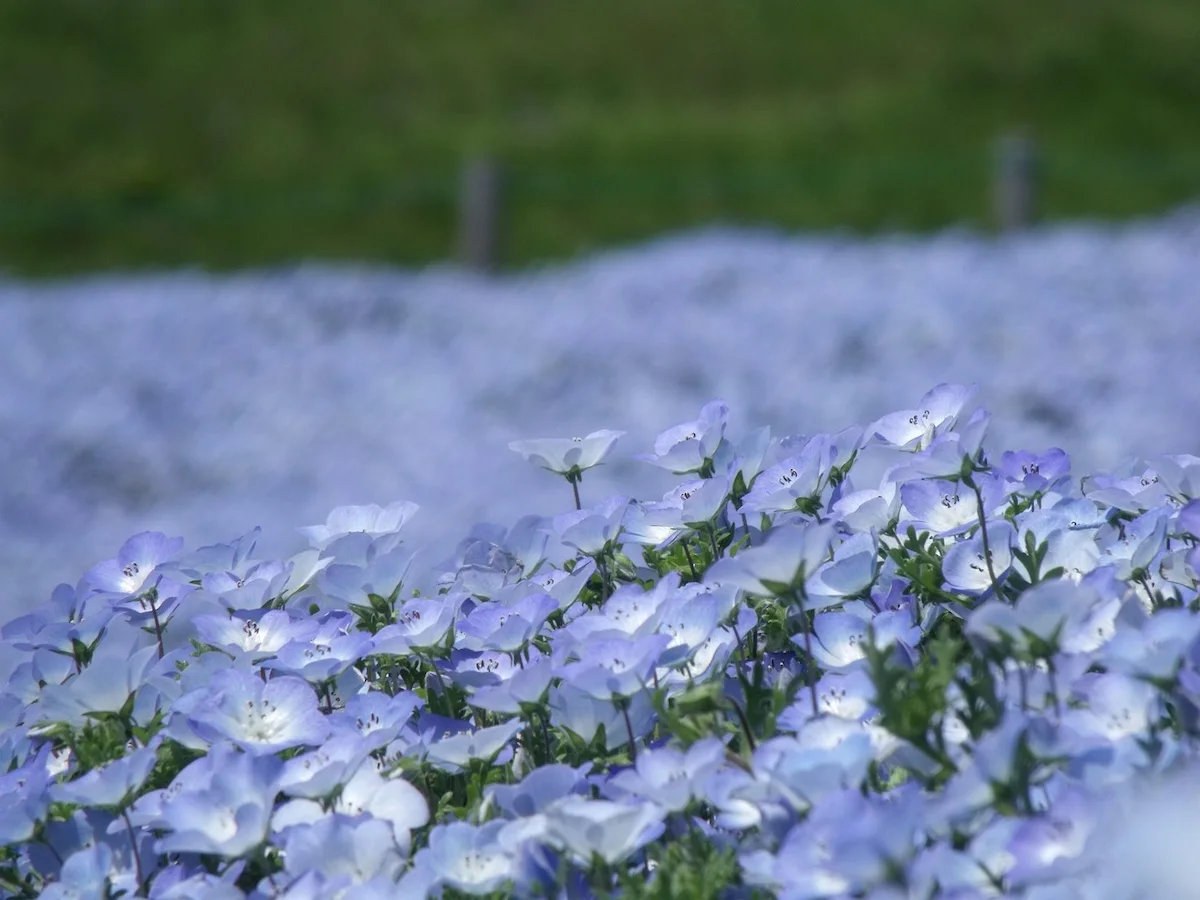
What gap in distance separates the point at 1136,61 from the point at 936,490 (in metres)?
20.4

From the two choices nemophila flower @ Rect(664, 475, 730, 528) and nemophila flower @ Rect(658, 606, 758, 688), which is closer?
nemophila flower @ Rect(658, 606, 758, 688)

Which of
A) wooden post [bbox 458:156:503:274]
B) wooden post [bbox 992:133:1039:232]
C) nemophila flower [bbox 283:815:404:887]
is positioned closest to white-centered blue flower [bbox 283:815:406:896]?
nemophila flower [bbox 283:815:404:887]

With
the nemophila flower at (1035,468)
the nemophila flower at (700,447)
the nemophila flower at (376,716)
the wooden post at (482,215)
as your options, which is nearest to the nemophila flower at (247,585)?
the nemophila flower at (376,716)

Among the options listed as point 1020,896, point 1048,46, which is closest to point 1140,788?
point 1020,896

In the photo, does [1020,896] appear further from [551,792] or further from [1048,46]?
[1048,46]

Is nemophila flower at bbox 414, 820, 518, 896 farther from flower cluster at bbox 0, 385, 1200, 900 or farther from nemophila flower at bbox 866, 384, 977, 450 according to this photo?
nemophila flower at bbox 866, 384, 977, 450

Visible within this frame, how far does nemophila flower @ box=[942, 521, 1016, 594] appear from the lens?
1387 millimetres

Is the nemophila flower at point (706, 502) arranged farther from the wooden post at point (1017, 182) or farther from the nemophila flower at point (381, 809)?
the wooden post at point (1017, 182)

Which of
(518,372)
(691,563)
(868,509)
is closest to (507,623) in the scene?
(691,563)

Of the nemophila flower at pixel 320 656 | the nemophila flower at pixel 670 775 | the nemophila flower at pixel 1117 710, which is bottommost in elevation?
the nemophila flower at pixel 320 656

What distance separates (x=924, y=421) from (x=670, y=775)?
614 millimetres

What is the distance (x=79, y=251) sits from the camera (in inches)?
641

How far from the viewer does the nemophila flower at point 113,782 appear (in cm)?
117

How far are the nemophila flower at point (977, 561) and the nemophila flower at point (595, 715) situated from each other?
0.35 metres
